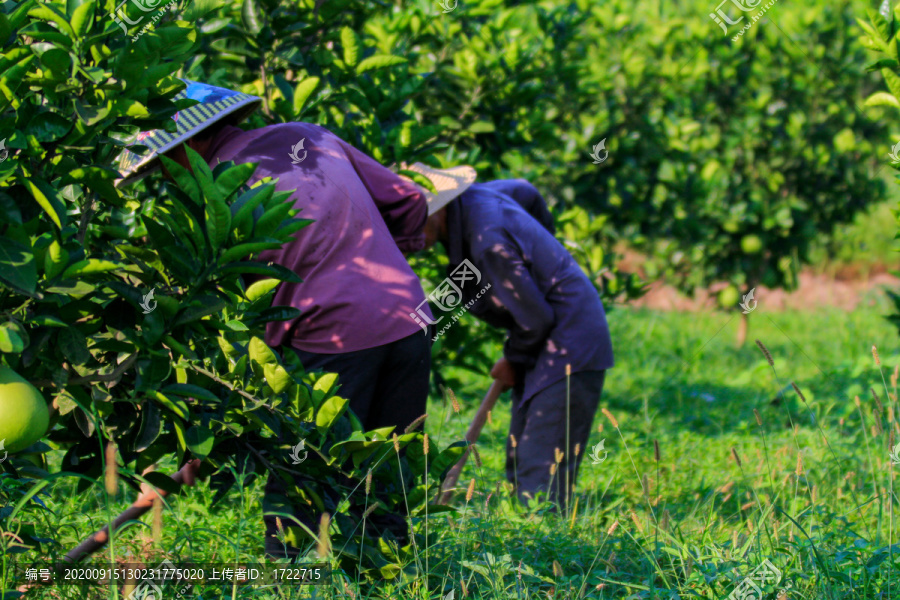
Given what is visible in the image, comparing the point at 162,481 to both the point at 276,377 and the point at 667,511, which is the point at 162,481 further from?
the point at 667,511

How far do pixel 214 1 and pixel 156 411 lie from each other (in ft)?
3.30

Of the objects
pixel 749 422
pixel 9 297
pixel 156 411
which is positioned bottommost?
pixel 749 422

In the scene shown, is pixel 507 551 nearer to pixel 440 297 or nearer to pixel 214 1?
pixel 440 297

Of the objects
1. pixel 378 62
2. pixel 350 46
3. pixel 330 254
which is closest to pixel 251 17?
pixel 350 46

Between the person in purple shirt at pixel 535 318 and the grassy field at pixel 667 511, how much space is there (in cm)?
18

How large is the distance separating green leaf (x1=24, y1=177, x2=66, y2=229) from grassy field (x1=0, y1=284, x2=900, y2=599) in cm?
59

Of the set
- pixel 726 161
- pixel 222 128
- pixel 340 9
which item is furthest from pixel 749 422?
pixel 222 128

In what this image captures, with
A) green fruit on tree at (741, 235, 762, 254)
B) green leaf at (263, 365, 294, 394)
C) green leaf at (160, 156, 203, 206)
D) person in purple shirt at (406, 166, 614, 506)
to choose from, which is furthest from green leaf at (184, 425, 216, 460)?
green fruit on tree at (741, 235, 762, 254)

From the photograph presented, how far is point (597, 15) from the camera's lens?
19.5 ft

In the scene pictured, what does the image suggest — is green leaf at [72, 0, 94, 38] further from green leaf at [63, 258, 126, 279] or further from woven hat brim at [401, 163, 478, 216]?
woven hat brim at [401, 163, 478, 216]

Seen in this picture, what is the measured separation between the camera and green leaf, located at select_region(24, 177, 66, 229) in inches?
68.6

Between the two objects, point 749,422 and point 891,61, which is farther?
point 749,422

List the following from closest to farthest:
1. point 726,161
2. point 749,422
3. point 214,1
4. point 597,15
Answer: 1. point 214,1
2. point 749,422
3. point 597,15
4. point 726,161

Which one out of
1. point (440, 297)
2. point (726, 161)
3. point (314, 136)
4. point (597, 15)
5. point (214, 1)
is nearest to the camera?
point (214, 1)
